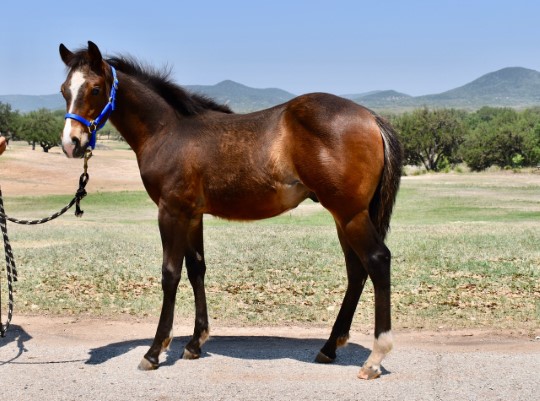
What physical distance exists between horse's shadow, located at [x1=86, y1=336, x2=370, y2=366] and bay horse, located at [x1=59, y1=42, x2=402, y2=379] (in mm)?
237

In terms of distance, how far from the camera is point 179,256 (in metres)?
6.96

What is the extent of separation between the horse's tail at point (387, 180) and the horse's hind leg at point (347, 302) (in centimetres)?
43

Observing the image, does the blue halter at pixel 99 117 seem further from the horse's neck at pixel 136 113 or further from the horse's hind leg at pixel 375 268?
the horse's hind leg at pixel 375 268

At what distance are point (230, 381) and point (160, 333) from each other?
3.34 ft

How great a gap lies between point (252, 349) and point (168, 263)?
1.39m

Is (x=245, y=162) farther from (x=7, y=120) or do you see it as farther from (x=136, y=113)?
(x=7, y=120)

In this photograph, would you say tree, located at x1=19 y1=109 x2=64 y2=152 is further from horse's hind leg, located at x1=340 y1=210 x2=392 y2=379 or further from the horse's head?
horse's hind leg, located at x1=340 y1=210 x2=392 y2=379

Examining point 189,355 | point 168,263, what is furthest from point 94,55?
point 189,355

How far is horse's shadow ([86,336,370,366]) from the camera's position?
283 inches

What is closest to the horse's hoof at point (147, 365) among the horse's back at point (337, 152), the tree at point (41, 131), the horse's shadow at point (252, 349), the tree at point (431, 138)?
the horse's shadow at point (252, 349)

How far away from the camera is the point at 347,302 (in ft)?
23.3

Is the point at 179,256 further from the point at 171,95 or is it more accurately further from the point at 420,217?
the point at 420,217

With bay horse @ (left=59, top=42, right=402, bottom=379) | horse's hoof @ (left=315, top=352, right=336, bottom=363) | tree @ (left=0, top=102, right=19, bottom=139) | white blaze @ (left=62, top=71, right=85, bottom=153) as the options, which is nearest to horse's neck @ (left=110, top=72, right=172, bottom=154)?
bay horse @ (left=59, top=42, right=402, bottom=379)

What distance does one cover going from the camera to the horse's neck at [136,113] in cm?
730
